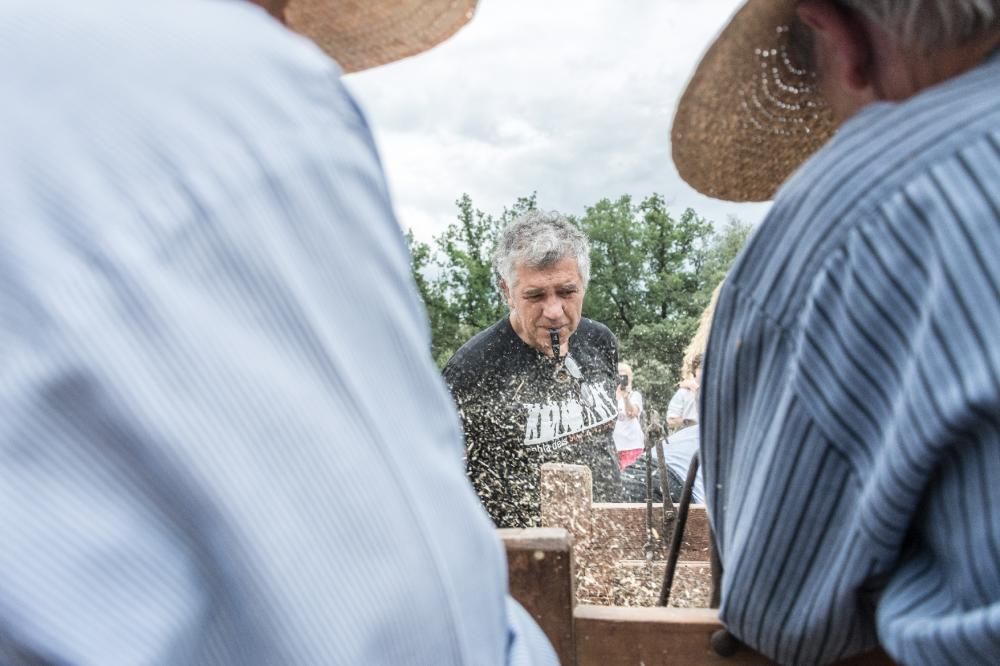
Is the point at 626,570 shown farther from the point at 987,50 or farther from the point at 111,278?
the point at 111,278

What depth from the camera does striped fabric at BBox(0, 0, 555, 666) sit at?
1.64 feet

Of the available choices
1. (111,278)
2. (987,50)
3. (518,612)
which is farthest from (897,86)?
(111,278)

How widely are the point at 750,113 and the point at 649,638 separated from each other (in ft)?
3.27

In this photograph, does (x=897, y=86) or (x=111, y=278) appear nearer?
(x=111, y=278)

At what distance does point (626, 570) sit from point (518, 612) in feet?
9.89

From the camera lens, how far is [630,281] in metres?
43.8

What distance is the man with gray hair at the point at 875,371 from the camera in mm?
761

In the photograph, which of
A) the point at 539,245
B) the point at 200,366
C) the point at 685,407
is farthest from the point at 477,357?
the point at 685,407

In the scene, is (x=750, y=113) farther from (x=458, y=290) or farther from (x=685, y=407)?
(x=458, y=290)

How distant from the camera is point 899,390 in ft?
2.64

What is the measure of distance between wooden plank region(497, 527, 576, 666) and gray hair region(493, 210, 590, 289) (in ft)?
10.6

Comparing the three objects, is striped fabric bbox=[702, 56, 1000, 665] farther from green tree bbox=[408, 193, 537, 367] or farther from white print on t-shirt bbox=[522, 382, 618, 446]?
green tree bbox=[408, 193, 537, 367]

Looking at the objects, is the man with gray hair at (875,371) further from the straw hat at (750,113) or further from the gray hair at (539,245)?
the gray hair at (539,245)

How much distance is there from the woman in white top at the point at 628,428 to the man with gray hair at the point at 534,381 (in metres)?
2.31
